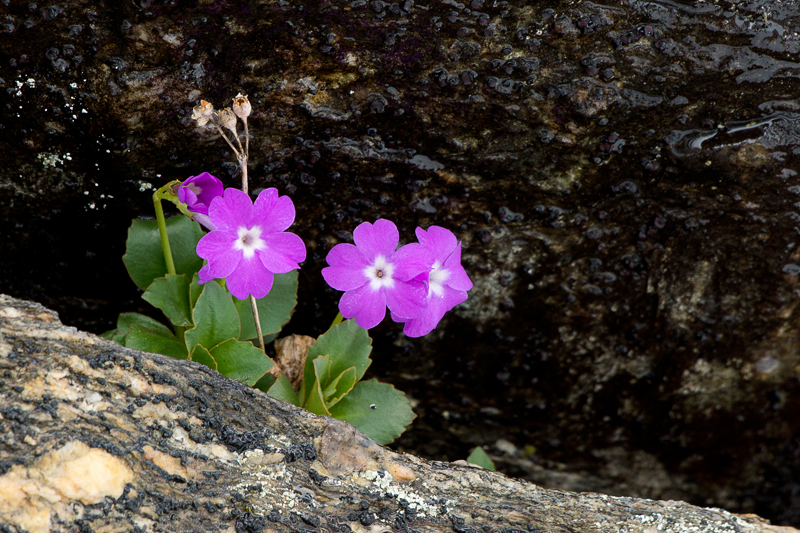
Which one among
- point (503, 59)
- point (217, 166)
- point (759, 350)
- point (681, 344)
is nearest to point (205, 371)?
point (217, 166)

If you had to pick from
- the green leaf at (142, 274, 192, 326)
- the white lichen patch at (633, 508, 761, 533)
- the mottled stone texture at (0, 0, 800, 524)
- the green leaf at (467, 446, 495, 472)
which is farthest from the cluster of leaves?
the white lichen patch at (633, 508, 761, 533)

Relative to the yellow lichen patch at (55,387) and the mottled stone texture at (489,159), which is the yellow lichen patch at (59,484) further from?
the mottled stone texture at (489,159)

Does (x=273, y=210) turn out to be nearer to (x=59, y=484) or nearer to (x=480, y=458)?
(x=59, y=484)

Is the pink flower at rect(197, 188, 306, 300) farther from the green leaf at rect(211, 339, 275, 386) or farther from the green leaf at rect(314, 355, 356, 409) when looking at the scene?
the green leaf at rect(314, 355, 356, 409)

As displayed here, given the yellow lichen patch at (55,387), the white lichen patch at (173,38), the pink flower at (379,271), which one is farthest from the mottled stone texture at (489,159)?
the yellow lichen patch at (55,387)

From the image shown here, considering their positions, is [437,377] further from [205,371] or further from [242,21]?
[242,21]

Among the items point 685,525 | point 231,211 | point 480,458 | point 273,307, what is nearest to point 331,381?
point 273,307
